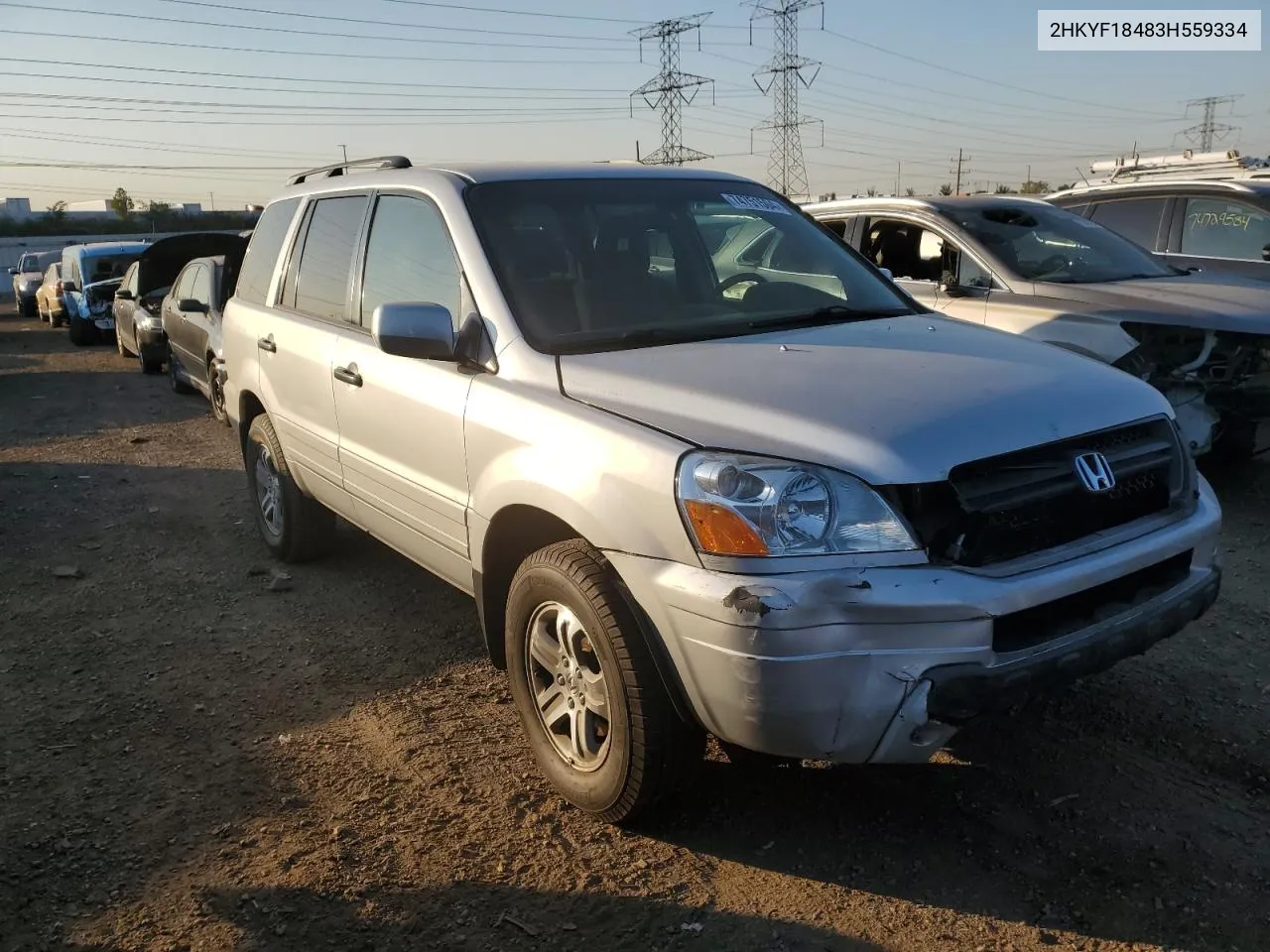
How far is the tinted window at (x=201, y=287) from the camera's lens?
32.4 feet

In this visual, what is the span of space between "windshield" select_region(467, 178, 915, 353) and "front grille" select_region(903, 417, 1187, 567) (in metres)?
1.13

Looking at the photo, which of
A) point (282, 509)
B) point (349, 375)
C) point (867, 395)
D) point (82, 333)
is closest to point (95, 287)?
point (82, 333)

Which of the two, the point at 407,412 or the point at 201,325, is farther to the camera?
the point at 201,325

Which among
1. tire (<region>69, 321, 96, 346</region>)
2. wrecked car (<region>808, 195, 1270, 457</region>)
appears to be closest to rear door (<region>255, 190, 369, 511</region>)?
wrecked car (<region>808, 195, 1270, 457</region>)

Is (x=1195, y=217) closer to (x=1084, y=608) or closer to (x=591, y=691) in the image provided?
(x=1084, y=608)

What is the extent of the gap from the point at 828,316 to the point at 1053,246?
3.80 metres

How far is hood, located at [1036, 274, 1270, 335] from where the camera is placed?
5.70m

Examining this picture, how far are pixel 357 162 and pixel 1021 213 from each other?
4.45m

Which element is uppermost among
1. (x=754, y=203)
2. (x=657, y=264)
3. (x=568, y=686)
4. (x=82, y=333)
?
(x=754, y=203)

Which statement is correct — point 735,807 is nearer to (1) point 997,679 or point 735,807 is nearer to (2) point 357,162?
(1) point 997,679

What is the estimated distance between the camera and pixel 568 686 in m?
3.10

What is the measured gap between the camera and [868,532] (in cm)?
250

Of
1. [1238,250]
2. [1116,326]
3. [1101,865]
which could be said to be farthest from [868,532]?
[1238,250]

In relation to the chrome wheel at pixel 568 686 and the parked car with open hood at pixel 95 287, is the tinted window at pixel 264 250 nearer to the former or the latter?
the chrome wheel at pixel 568 686
